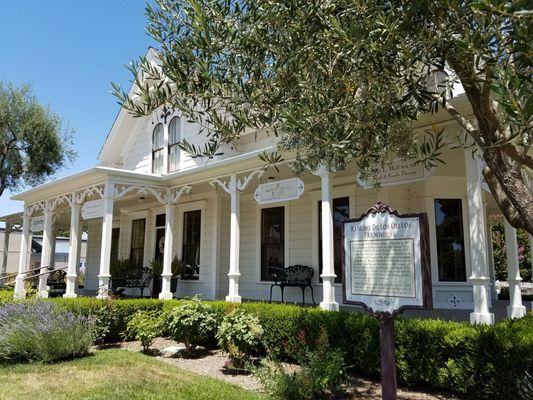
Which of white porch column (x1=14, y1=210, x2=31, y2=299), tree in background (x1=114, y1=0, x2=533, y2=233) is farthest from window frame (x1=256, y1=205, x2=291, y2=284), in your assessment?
white porch column (x1=14, y1=210, x2=31, y2=299)

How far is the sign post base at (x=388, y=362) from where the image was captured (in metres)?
4.21

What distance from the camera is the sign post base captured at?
4215mm

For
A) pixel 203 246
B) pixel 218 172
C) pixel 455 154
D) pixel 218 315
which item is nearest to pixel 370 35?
pixel 455 154

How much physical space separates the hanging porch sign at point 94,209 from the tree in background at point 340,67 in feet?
24.7

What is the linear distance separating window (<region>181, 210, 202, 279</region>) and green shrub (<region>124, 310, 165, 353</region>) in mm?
4788

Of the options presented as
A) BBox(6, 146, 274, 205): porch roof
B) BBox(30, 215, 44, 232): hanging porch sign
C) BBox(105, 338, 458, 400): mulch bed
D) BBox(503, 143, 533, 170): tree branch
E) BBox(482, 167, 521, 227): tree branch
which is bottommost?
BBox(105, 338, 458, 400): mulch bed

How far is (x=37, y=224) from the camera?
15469 millimetres

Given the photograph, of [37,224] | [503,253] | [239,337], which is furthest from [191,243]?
[503,253]

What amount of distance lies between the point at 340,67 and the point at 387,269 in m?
2.05

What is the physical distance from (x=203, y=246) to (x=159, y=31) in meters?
9.97

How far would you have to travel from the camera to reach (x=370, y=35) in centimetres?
350

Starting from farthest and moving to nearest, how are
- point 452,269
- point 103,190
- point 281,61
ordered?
point 103,190 → point 452,269 → point 281,61

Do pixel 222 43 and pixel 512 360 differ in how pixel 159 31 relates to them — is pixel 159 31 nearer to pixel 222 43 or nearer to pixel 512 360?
pixel 222 43

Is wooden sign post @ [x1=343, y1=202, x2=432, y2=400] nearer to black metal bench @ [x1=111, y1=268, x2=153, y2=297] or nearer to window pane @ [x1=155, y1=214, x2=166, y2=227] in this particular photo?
black metal bench @ [x1=111, y1=268, x2=153, y2=297]
